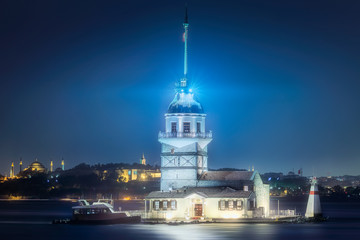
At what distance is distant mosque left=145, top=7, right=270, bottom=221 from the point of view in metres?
89.4

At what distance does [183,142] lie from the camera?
94750mm

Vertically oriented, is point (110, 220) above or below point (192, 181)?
below

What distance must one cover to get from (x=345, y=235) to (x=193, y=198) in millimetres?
16173

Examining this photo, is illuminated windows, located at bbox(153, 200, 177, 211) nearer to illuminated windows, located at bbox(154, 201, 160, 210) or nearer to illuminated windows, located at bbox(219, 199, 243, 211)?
illuminated windows, located at bbox(154, 201, 160, 210)

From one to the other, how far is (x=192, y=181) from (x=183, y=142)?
4.45m

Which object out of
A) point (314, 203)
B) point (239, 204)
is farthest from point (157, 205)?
point (314, 203)

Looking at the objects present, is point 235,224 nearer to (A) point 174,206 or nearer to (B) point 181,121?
(A) point 174,206

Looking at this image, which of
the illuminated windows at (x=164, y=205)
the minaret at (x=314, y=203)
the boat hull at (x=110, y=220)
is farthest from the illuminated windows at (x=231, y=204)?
the boat hull at (x=110, y=220)

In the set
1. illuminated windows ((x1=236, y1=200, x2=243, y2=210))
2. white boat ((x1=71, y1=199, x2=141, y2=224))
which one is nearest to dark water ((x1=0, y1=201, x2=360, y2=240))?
white boat ((x1=71, y1=199, x2=141, y2=224))

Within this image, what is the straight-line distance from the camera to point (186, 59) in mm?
98438

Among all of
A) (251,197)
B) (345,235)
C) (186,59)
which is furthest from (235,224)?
(186,59)

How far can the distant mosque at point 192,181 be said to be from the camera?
293 ft

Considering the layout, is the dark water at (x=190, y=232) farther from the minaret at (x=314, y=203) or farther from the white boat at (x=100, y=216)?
the white boat at (x=100, y=216)

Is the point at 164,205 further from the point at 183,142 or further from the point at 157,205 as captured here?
the point at 183,142
